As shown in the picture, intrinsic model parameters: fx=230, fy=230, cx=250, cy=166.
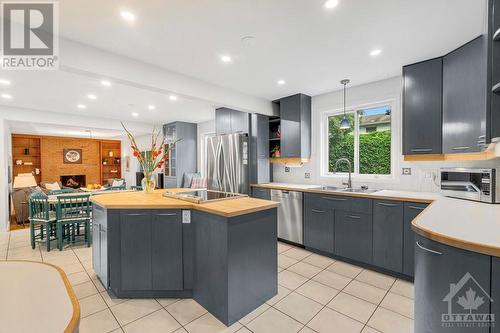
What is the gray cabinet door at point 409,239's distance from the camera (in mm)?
2562

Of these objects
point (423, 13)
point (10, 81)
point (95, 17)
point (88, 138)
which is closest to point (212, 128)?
point (10, 81)

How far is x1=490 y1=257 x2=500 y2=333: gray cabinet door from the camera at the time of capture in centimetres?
98

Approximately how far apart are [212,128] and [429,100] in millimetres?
4877

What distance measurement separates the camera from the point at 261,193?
4203 mm

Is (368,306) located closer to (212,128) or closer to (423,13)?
(423,13)

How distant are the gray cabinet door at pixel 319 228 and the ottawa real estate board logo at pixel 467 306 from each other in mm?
2081

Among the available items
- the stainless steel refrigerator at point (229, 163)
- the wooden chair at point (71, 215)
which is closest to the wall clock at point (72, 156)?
the wooden chair at point (71, 215)

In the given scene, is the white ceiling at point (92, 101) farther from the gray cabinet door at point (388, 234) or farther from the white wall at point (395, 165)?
the gray cabinet door at point (388, 234)

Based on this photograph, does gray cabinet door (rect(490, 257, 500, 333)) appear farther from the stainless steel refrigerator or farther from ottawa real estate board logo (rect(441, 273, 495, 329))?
the stainless steel refrigerator

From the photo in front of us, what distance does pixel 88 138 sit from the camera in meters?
9.94

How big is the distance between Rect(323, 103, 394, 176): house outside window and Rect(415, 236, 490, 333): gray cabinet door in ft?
7.93

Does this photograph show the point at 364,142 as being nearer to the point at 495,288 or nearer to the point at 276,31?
the point at 276,31

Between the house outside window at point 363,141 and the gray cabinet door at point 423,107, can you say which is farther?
the house outside window at point 363,141

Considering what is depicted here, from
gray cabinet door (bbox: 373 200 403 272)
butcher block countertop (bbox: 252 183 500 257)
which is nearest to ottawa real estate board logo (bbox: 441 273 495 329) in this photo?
butcher block countertop (bbox: 252 183 500 257)
